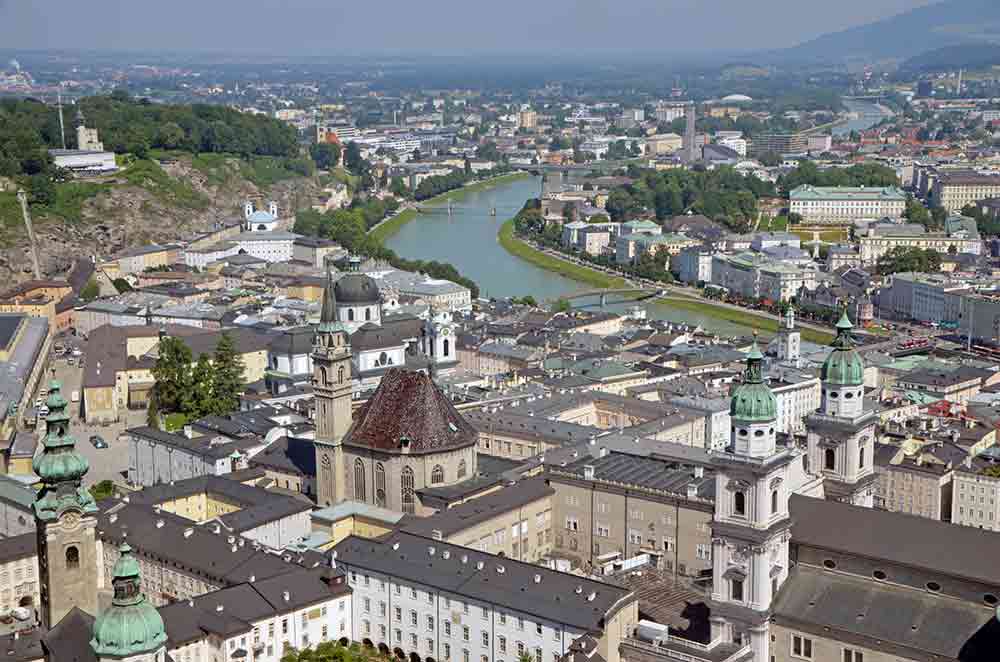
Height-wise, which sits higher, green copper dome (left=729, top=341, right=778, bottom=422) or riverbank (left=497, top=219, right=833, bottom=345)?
green copper dome (left=729, top=341, right=778, bottom=422)

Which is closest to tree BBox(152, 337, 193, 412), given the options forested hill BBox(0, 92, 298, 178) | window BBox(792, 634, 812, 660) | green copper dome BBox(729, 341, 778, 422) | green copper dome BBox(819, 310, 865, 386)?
green copper dome BBox(819, 310, 865, 386)

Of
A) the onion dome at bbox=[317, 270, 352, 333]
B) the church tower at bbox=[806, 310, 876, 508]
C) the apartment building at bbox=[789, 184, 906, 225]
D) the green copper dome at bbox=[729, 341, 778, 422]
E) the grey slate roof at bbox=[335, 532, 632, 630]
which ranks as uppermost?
the green copper dome at bbox=[729, 341, 778, 422]

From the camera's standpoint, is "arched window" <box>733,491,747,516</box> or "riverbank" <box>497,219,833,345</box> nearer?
"arched window" <box>733,491,747,516</box>

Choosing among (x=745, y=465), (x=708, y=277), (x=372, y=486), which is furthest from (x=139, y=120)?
(x=745, y=465)

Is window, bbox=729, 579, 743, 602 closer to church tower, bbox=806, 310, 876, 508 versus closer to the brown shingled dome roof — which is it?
church tower, bbox=806, 310, 876, 508

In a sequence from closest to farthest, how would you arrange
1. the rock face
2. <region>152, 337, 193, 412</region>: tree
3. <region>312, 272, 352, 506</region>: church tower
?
<region>312, 272, 352, 506</region>: church tower
<region>152, 337, 193, 412</region>: tree
the rock face

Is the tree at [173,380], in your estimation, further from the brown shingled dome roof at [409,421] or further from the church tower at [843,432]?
the church tower at [843,432]
